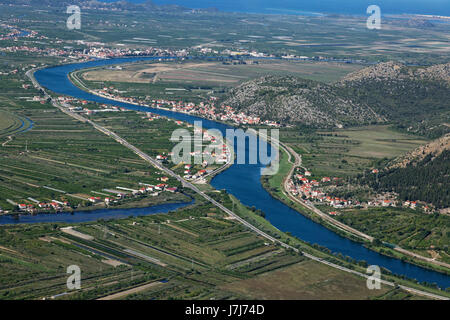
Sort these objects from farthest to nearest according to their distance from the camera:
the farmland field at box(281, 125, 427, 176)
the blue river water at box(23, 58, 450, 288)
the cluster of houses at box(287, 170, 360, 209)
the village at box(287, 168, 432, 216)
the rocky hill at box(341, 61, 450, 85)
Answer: the rocky hill at box(341, 61, 450, 85)
the farmland field at box(281, 125, 427, 176)
the cluster of houses at box(287, 170, 360, 209)
the village at box(287, 168, 432, 216)
the blue river water at box(23, 58, 450, 288)

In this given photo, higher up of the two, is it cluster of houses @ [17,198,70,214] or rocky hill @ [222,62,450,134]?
rocky hill @ [222,62,450,134]

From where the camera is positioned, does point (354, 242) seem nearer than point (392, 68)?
Yes

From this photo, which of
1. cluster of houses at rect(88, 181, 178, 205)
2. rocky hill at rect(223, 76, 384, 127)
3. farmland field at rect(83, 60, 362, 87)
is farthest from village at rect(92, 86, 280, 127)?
cluster of houses at rect(88, 181, 178, 205)

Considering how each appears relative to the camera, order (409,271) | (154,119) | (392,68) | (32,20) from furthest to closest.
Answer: (32,20) < (392,68) < (154,119) < (409,271)

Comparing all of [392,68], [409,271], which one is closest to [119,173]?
[409,271]

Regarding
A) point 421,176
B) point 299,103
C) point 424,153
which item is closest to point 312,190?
point 421,176

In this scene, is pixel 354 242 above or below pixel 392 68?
below

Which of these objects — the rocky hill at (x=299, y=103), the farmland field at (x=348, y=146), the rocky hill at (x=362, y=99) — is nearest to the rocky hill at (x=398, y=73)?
the rocky hill at (x=362, y=99)

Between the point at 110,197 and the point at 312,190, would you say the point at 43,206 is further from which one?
the point at 312,190

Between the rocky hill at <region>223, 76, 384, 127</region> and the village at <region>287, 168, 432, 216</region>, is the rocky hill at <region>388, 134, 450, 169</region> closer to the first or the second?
the village at <region>287, 168, 432, 216</region>

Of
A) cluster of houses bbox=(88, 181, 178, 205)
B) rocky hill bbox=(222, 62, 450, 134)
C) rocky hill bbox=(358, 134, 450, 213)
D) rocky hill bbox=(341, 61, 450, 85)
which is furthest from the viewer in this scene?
rocky hill bbox=(341, 61, 450, 85)

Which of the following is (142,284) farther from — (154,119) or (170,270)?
(154,119)
